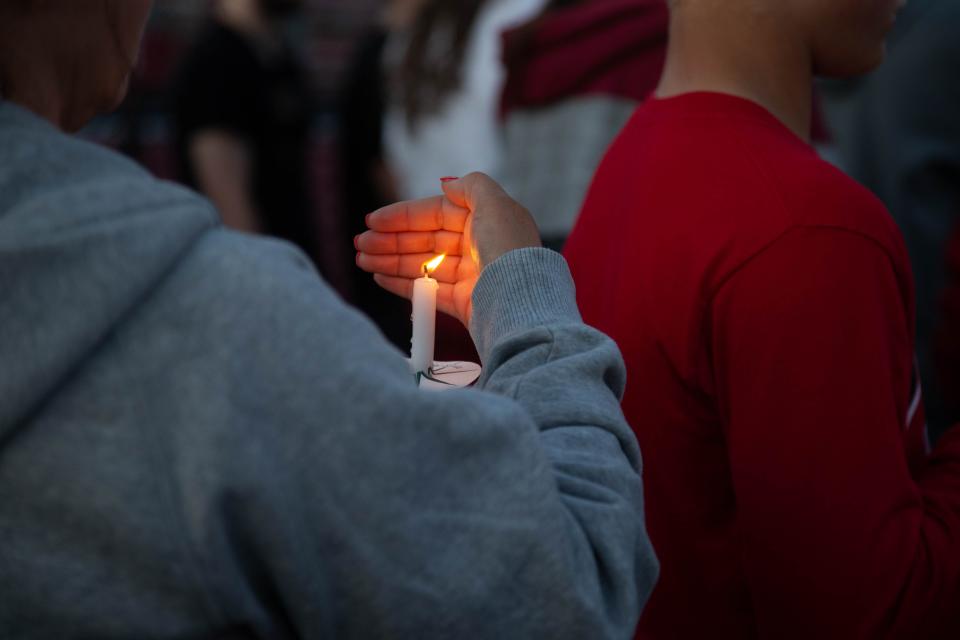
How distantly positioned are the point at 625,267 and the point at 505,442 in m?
0.45

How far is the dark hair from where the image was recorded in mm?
2111

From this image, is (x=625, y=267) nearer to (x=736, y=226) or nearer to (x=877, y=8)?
(x=736, y=226)

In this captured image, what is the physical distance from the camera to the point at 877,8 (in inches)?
43.8

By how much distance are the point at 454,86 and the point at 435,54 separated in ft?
0.34

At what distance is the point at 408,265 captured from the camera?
3.23 feet

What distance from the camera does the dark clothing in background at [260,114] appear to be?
2903 mm

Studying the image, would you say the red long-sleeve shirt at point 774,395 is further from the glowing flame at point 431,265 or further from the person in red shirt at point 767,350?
the glowing flame at point 431,265

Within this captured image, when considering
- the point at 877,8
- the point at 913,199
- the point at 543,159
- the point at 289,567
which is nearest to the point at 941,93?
the point at 913,199

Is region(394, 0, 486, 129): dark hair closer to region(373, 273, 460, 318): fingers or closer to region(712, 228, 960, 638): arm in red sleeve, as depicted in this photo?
region(373, 273, 460, 318): fingers

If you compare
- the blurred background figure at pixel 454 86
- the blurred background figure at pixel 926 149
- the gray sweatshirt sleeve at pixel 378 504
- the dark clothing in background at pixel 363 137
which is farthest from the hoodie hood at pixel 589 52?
the gray sweatshirt sleeve at pixel 378 504

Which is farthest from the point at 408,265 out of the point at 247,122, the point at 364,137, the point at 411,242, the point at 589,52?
the point at 247,122

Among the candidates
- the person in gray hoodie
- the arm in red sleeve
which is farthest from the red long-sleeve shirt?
the person in gray hoodie

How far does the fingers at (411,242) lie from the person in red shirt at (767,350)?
0.72ft

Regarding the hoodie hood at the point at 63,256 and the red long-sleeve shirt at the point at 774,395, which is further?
the red long-sleeve shirt at the point at 774,395
